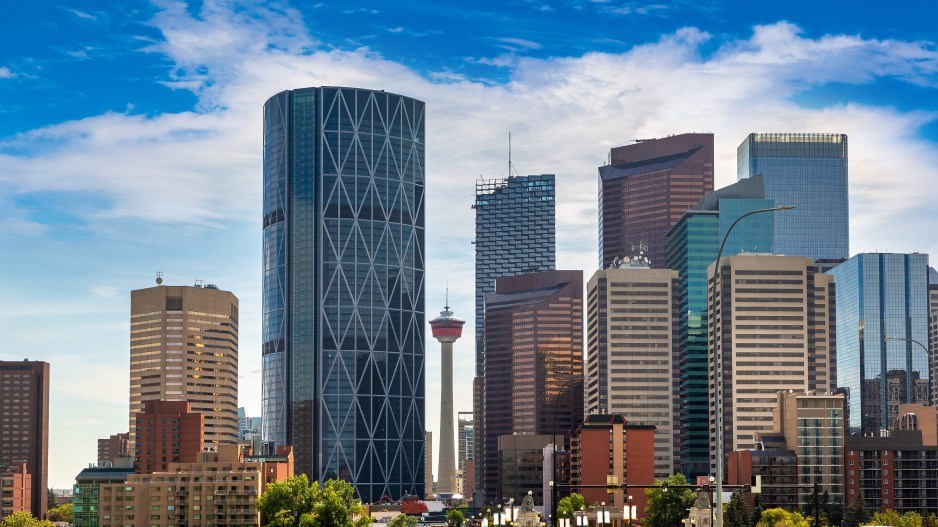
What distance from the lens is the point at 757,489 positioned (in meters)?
70.5

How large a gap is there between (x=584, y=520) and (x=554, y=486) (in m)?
42.9

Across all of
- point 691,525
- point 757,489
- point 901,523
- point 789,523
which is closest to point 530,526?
point 691,525

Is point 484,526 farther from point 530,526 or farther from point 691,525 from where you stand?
point 691,525

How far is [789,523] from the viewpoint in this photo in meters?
193

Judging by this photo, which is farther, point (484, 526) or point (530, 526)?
point (530, 526)

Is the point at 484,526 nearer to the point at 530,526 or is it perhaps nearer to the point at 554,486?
the point at 530,526

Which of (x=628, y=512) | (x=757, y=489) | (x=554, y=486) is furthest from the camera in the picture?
(x=628, y=512)

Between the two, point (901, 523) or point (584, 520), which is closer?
point (584, 520)

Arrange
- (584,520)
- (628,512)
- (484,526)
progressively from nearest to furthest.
A: (628,512) < (584,520) < (484,526)

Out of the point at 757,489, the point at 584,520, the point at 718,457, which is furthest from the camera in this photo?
the point at 584,520

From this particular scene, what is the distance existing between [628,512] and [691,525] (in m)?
99.3

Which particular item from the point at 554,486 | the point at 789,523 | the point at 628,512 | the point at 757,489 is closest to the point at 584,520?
the point at 628,512

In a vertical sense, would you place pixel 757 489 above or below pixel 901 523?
above

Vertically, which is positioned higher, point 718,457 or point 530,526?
point 718,457
